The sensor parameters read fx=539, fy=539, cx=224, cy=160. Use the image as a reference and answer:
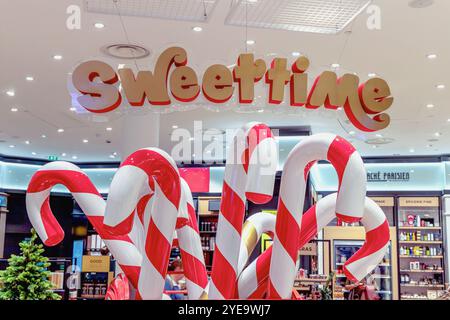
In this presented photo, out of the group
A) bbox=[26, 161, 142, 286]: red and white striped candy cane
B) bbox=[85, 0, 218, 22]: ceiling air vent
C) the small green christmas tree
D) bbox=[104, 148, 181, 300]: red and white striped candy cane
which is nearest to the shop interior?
bbox=[85, 0, 218, 22]: ceiling air vent

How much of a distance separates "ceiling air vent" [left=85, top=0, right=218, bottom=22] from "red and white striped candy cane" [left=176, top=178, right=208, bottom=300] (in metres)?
1.43

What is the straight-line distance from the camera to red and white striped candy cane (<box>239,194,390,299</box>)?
1.70m

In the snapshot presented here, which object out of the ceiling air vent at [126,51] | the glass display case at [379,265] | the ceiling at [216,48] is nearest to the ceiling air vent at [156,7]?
the ceiling at [216,48]

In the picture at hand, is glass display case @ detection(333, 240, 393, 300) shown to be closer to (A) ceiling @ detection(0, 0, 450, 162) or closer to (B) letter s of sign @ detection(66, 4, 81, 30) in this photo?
(A) ceiling @ detection(0, 0, 450, 162)

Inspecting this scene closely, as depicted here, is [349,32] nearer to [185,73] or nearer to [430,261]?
[185,73]

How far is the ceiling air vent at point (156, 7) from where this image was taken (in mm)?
2898

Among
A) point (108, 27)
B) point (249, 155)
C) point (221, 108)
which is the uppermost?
point (108, 27)

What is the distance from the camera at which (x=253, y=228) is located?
1916 mm

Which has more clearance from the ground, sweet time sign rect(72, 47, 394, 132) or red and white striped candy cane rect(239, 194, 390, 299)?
sweet time sign rect(72, 47, 394, 132)

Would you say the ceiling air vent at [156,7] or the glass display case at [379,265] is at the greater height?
the ceiling air vent at [156,7]

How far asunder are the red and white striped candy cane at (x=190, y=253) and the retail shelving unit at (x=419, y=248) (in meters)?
11.4

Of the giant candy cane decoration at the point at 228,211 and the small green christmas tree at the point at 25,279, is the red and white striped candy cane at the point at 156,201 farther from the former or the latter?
the small green christmas tree at the point at 25,279
